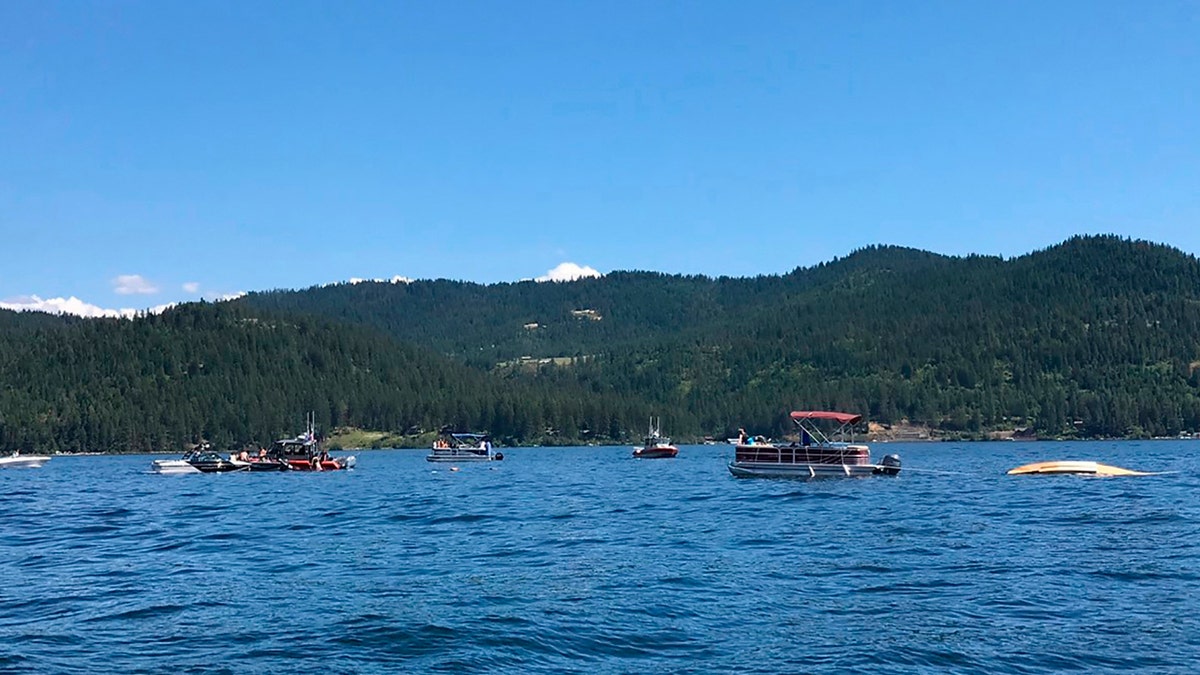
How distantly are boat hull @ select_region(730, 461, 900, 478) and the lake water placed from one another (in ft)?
91.0

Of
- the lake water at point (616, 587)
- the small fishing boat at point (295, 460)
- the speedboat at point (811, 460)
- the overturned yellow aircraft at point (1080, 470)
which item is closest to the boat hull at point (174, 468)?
the small fishing boat at point (295, 460)

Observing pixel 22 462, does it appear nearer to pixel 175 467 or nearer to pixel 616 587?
A: pixel 175 467

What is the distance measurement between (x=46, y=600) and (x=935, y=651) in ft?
103

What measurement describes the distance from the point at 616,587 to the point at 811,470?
72.5 meters

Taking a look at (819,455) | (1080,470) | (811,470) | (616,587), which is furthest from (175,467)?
(616,587)

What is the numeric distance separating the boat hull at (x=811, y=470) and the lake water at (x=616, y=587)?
27.7 meters

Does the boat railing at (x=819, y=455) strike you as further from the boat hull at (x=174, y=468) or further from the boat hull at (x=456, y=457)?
the boat hull at (x=456, y=457)

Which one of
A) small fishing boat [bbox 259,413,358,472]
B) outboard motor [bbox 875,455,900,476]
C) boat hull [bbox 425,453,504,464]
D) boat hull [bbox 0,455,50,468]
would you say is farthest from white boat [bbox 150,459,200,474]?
outboard motor [bbox 875,455,900,476]

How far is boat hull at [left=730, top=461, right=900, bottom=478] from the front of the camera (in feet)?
Answer: 365

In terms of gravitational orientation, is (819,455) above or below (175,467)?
below

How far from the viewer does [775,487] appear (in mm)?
101125

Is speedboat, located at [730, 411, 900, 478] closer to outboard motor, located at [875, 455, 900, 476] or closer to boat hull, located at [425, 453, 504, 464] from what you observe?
outboard motor, located at [875, 455, 900, 476]

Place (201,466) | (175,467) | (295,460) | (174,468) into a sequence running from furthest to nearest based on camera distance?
(295,460)
(175,467)
(174,468)
(201,466)

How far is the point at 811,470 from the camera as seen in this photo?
4385 inches
